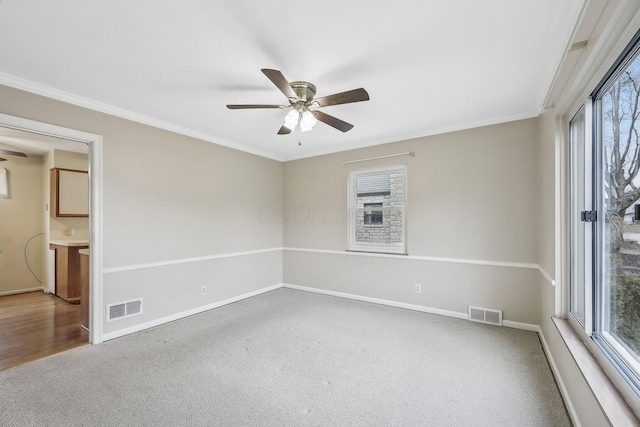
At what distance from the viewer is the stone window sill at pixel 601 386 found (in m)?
1.08

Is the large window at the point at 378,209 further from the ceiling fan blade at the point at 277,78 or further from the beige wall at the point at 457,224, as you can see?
the ceiling fan blade at the point at 277,78

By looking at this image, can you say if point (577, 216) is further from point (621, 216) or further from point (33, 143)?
point (33, 143)

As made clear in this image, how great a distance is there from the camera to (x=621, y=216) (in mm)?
1372

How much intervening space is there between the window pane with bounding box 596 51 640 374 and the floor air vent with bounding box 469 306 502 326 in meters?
1.73

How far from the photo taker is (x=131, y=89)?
2.50m

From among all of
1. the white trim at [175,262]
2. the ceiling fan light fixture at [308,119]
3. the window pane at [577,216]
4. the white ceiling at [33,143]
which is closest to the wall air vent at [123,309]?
the white trim at [175,262]

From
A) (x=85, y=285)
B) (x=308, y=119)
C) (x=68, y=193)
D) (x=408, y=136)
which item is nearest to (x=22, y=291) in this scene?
(x=68, y=193)

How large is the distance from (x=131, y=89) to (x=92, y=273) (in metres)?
1.88

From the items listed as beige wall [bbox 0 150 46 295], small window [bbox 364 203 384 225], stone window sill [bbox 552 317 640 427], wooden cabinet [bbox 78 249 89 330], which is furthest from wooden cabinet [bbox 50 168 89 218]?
stone window sill [bbox 552 317 640 427]

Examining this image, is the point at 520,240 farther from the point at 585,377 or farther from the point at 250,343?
the point at 250,343

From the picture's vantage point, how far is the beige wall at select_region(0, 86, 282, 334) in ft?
9.41

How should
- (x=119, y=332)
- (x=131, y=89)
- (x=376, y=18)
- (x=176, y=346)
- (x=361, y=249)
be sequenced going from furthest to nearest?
(x=361, y=249), (x=119, y=332), (x=176, y=346), (x=131, y=89), (x=376, y=18)

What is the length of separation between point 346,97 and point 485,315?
9.97 ft

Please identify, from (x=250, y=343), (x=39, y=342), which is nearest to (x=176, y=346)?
(x=250, y=343)
